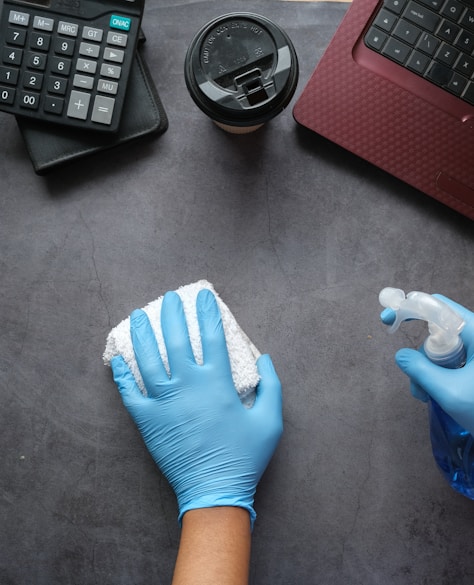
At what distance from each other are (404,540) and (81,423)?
48 cm

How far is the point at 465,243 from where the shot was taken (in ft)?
2.73

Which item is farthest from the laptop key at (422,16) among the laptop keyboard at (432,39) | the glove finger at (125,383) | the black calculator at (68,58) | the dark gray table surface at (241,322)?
the glove finger at (125,383)

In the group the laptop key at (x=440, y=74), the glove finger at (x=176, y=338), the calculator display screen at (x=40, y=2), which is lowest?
the glove finger at (x=176, y=338)

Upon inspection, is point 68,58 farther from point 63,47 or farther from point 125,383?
point 125,383

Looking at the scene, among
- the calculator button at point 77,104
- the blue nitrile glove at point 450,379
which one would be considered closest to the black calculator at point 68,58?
the calculator button at point 77,104

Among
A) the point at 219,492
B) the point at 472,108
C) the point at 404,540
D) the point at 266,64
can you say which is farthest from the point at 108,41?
the point at 404,540

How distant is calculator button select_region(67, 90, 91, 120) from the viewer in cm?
77

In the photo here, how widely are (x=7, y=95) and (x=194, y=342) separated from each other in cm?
40

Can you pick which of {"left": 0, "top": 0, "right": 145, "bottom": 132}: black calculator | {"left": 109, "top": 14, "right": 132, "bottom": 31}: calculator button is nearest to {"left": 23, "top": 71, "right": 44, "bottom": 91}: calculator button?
{"left": 0, "top": 0, "right": 145, "bottom": 132}: black calculator

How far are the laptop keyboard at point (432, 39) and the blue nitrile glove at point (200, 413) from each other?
400 mm

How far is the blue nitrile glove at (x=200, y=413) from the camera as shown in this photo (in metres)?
0.76

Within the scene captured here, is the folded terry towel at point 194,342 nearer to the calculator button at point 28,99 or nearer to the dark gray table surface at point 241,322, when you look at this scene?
the dark gray table surface at point 241,322

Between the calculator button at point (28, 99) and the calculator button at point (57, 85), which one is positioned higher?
the calculator button at point (57, 85)

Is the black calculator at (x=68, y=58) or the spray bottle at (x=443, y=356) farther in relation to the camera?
the black calculator at (x=68, y=58)
